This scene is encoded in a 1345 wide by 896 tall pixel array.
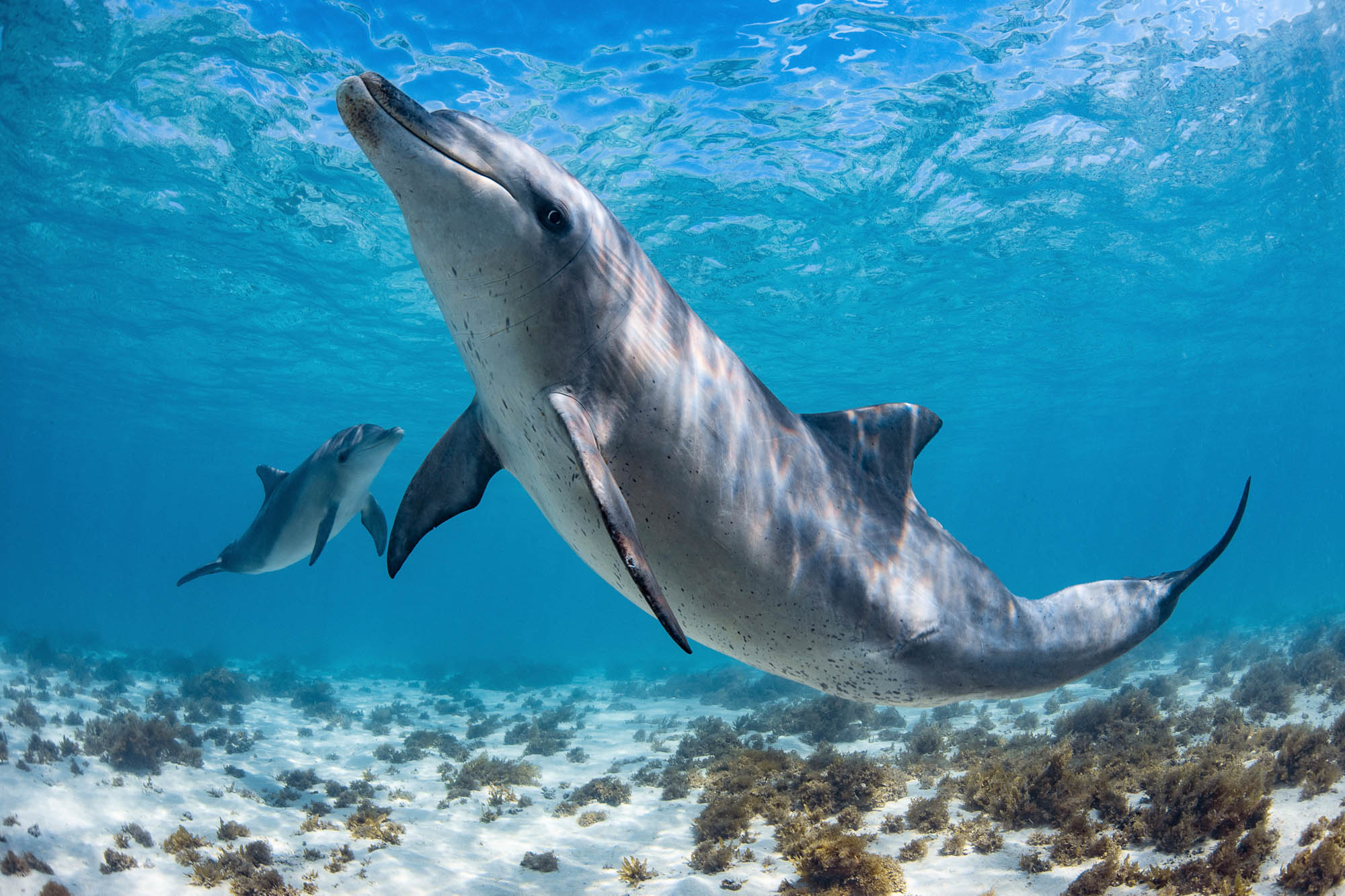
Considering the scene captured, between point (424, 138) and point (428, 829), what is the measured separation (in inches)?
328

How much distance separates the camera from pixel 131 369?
2850 cm

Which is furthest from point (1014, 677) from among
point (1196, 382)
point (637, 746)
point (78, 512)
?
point (78, 512)

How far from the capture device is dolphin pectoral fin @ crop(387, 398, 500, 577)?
319 centimetres

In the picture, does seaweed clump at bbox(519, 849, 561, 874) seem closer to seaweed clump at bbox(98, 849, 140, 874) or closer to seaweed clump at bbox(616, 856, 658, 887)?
seaweed clump at bbox(616, 856, 658, 887)

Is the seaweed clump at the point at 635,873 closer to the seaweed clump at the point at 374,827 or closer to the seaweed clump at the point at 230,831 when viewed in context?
the seaweed clump at the point at 374,827

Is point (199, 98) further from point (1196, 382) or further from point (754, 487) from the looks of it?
point (1196, 382)

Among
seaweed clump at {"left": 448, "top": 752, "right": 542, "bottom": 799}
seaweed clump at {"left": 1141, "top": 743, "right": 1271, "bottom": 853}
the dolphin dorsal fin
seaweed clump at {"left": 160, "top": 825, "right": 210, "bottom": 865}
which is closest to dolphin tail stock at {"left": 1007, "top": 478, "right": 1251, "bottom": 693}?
the dolphin dorsal fin

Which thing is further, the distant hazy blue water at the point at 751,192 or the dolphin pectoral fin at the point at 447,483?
the distant hazy blue water at the point at 751,192

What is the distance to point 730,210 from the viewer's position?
1661cm

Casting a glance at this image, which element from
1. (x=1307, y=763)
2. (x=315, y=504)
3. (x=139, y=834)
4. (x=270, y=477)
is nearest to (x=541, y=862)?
(x=139, y=834)

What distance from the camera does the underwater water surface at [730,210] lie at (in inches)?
457

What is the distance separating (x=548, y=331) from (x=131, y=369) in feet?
114

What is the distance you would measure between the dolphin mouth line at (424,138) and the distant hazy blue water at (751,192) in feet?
35.7

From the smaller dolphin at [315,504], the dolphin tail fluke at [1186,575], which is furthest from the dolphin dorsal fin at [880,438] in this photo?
the smaller dolphin at [315,504]
